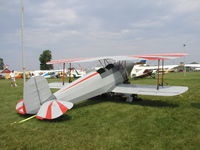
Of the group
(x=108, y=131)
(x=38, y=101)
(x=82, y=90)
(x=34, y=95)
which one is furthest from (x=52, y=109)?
(x=82, y=90)

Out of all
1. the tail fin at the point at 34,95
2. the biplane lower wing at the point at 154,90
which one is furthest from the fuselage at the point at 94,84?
the tail fin at the point at 34,95

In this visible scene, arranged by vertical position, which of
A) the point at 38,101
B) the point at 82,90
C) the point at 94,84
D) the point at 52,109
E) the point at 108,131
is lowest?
the point at 108,131

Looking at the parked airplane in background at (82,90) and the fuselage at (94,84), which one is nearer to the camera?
the parked airplane in background at (82,90)

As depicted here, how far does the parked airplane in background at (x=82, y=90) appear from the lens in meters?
4.43

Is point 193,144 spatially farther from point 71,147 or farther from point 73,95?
point 73,95

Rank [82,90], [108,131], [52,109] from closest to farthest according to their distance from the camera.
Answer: [108,131], [52,109], [82,90]

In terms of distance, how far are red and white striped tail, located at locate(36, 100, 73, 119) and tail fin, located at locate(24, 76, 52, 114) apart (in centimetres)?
24

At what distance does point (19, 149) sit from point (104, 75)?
4.45m

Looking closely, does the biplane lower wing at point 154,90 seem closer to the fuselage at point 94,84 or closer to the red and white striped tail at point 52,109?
the fuselage at point 94,84

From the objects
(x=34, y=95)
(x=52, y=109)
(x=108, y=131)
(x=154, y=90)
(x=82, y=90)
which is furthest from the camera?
(x=154, y=90)

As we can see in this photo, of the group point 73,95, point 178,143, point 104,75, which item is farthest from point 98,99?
point 178,143

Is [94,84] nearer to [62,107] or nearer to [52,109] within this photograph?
[62,107]

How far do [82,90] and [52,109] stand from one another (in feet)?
5.91

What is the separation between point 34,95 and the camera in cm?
456
